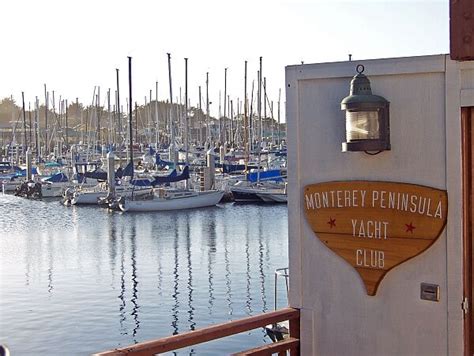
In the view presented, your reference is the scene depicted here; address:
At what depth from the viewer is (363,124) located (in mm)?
5199

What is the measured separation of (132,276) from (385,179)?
21.0 meters

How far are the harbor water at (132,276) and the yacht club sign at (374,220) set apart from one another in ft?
35.9

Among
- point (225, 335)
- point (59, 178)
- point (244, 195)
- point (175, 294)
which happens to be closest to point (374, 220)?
point (225, 335)

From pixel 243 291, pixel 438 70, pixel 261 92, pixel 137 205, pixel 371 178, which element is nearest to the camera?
pixel 438 70

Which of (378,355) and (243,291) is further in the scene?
(243,291)

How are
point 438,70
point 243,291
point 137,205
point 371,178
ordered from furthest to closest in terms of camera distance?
point 137,205
point 243,291
point 371,178
point 438,70

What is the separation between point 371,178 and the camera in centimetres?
539

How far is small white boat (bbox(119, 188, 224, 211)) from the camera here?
150ft

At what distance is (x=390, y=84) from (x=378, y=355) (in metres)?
1.86

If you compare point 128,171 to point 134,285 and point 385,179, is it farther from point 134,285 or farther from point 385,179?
point 385,179

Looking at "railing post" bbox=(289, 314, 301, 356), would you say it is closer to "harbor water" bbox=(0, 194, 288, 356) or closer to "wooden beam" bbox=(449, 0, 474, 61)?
"wooden beam" bbox=(449, 0, 474, 61)

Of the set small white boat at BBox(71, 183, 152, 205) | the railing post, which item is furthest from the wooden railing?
small white boat at BBox(71, 183, 152, 205)

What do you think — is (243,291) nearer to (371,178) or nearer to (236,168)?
(371,178)

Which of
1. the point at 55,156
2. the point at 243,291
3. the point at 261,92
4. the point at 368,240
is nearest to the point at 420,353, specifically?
the point at 368,240
